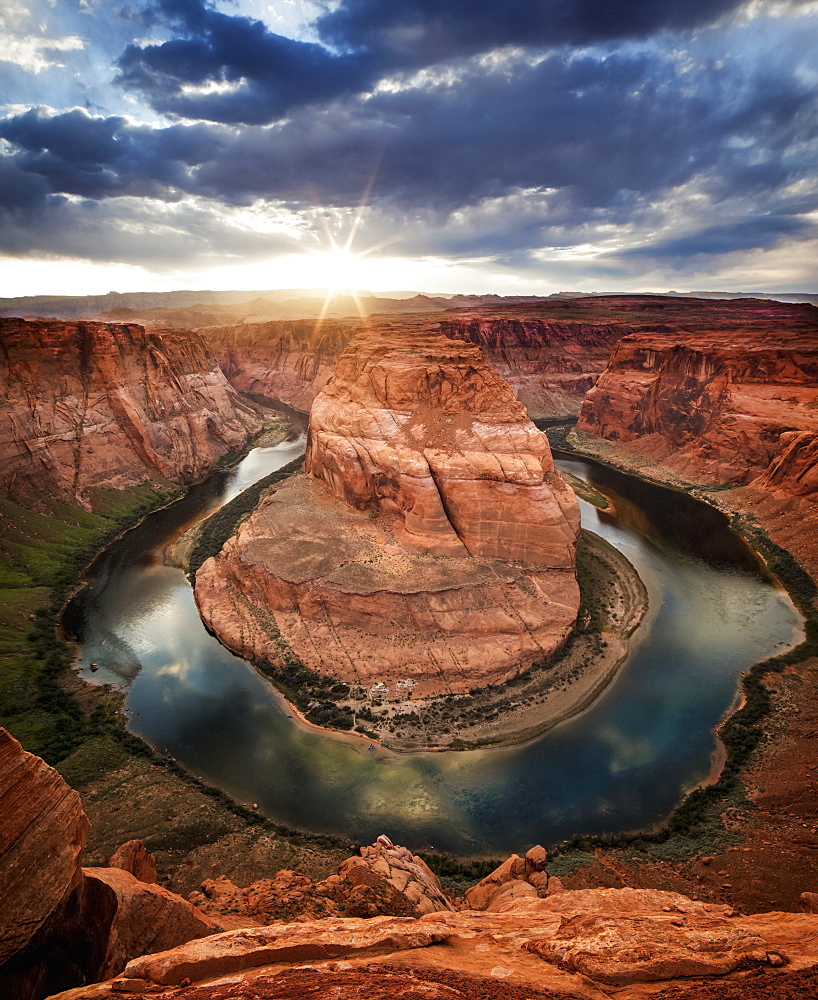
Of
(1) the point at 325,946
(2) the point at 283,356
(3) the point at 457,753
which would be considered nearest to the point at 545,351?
(2) the point at 283,356

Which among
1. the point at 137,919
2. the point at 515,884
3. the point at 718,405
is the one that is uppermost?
the point at 718,405

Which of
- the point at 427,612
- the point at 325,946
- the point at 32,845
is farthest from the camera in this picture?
the point at 427,612

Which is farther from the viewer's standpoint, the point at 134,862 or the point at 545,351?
the point at 545,351

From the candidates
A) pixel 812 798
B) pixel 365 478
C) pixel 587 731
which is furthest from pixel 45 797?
pixel 365 478

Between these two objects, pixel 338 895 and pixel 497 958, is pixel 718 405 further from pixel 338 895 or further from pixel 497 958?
pixel 497 958

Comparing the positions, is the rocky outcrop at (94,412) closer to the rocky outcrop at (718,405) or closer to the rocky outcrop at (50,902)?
the rocky outcrop at (50,902)

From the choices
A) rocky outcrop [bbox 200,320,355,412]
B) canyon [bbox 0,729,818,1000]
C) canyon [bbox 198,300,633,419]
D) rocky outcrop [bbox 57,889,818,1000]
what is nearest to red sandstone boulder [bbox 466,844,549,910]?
canyon [bbox 0,729,818,1000]

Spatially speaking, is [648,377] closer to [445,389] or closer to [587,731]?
[445,389]

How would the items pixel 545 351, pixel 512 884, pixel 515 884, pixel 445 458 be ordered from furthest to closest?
pixel 545 351 → pixel 445 458 → pixel 512 884 → pixel 515 884
